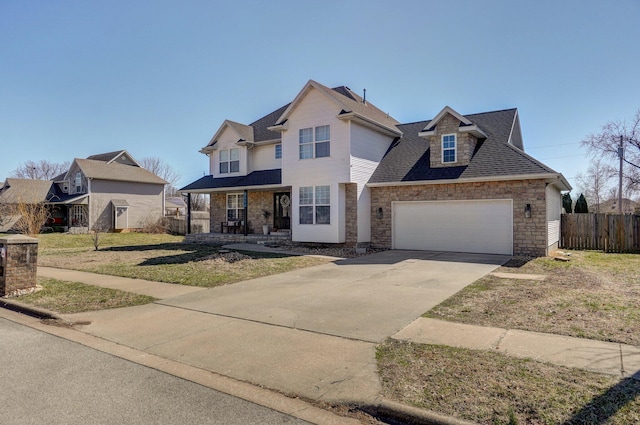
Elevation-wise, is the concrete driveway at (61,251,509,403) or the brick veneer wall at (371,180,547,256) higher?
the brick veneer wall at (371,180,547,256)

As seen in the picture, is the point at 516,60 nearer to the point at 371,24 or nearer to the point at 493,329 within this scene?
the point at 371,24

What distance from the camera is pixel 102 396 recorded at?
155 inches

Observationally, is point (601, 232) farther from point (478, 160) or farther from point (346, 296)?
point (346, 296)

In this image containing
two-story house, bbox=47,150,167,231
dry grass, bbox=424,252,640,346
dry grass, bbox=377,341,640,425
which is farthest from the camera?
two-story house, bbox=47,150,167,231

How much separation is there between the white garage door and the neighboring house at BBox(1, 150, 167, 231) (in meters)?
27.2

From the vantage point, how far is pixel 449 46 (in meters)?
13.8

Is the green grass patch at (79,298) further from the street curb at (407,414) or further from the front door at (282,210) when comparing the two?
the front door at (282,210)

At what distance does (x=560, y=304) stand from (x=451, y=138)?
1092 centimetres

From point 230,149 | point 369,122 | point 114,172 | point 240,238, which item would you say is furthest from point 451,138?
point 114,172

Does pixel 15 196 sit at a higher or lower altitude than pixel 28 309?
higher

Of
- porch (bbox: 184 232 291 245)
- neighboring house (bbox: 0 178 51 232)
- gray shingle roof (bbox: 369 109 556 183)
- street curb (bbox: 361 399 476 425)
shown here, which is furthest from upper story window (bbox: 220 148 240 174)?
street curb (bbox: 361 399 476 425)

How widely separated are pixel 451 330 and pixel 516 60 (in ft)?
43.9

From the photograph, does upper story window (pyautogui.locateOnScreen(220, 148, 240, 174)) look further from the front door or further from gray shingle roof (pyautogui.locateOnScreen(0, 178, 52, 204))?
gray shingle roof (pyautogui.locateOnScreen(0, 178, 52, 204))

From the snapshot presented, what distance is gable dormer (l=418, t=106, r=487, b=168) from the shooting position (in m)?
16.3
